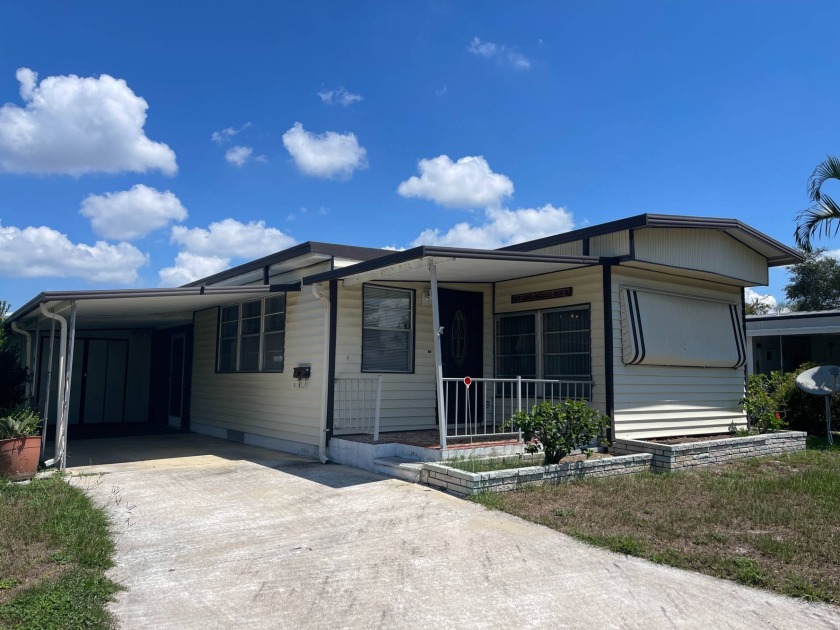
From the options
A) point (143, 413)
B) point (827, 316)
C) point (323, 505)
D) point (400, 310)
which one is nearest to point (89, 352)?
point (143, 413)

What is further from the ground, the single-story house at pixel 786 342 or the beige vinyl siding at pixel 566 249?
the beige vinyl siding at pixel 566 249

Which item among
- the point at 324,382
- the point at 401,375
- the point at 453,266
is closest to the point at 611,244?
the point at 453,266

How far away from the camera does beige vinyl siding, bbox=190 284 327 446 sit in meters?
9.77

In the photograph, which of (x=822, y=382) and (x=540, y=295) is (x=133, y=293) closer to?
(x=540, y=295)

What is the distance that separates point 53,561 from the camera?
4.80 m

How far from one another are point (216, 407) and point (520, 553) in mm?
9100

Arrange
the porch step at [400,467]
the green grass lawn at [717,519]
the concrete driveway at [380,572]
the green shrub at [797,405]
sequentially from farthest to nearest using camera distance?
the green shrub at [797,405], the porch step at [400,467], the green grass lawn at [717,519], the concrete driveway at [380,572]

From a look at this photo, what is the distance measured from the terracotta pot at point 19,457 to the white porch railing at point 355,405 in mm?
3810

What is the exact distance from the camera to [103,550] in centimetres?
512

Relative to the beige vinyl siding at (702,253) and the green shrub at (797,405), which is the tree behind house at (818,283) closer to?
the green shrub at (797,405)

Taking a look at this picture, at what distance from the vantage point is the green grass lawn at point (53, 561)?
3846 mm

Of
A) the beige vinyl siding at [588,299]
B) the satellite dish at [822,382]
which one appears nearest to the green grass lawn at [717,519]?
the beige vinyl siding at [588,299]

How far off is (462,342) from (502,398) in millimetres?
1332

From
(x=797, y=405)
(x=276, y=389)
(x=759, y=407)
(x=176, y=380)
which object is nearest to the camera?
(x=759, y=407)
